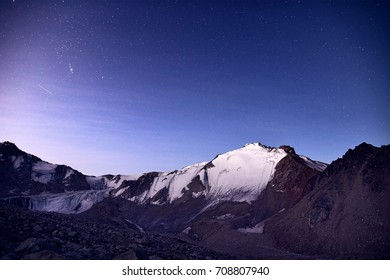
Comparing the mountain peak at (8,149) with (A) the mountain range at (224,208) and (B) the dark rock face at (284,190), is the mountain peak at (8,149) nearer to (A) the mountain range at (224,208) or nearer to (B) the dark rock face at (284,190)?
(A) the mountain range at (224,208)

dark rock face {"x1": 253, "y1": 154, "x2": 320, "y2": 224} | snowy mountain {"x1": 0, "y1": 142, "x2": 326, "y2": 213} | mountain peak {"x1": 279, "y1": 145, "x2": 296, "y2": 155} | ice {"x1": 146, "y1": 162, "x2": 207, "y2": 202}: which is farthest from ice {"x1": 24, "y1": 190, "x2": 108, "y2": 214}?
mountain peak {"x1": 279, "y1": 145, "x2": 296, "y2": 155}

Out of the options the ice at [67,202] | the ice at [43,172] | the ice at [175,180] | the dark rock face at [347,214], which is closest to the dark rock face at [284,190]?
the dark rock face at [347,214]

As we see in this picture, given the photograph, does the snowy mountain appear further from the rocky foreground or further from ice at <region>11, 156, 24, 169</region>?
the rocky foreground

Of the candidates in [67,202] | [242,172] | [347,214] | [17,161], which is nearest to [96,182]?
[17,161]

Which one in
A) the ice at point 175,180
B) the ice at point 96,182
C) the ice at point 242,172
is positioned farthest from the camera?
the ice at point 96,182

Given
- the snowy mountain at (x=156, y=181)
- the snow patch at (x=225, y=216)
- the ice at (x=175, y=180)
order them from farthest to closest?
1. the ice at (x=175, y=180)
2. the snowy mountain at (x=156, y=181)
3. the snow patch at (x=225, y=216)
